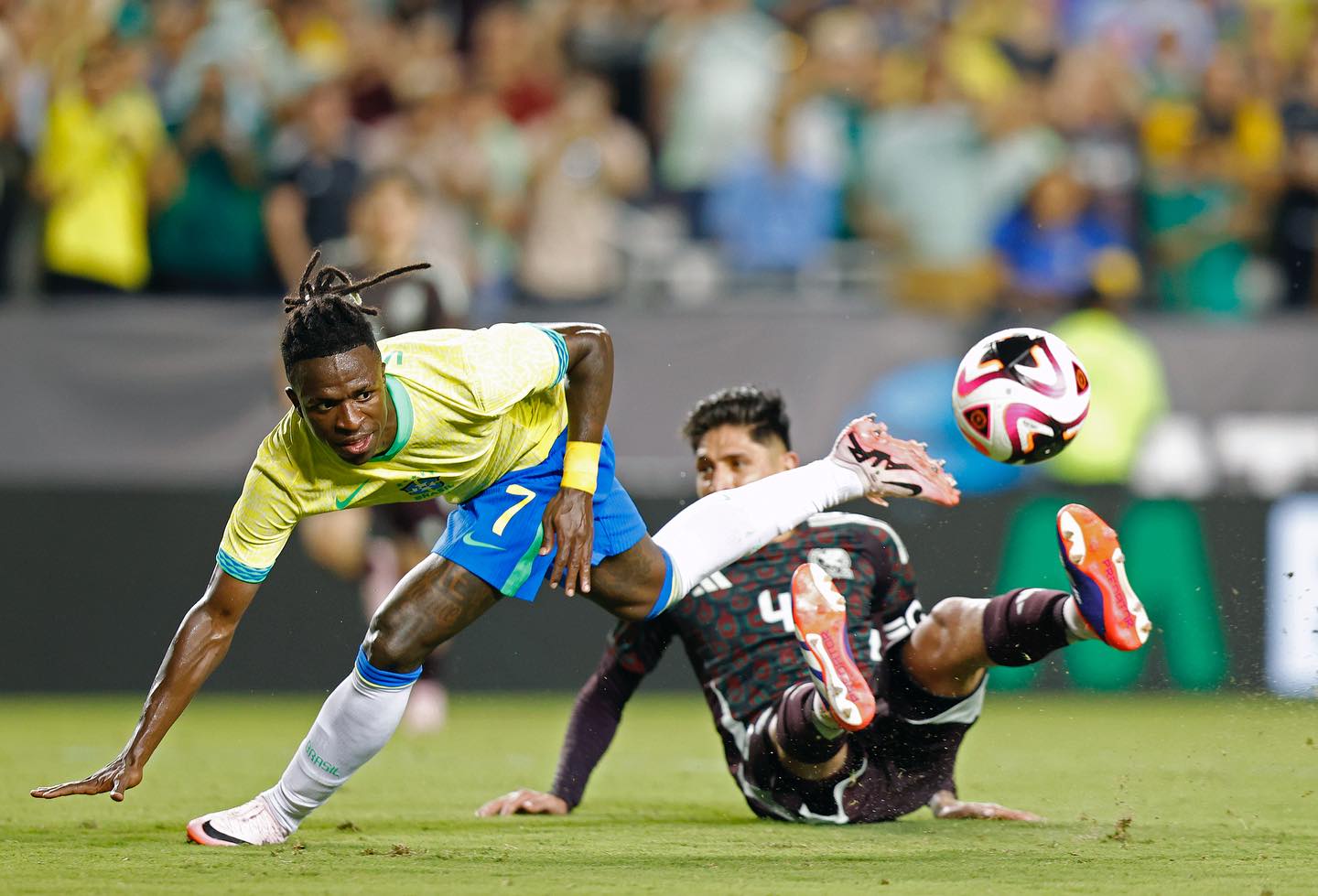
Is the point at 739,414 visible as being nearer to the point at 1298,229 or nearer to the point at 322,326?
the point at 322,326

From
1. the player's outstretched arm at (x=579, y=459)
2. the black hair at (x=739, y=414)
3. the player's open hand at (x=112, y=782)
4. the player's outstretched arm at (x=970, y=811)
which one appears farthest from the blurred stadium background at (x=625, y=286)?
the player's open hand at (x=112, y=782)

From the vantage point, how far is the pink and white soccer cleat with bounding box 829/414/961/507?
18.4ft

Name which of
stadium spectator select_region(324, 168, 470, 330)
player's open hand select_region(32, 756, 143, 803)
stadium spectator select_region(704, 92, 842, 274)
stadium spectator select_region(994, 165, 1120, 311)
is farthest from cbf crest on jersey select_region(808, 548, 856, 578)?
stadium spectator select_region(704, 92, 842, 274)

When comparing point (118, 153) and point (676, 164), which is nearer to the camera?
point (118, 153)

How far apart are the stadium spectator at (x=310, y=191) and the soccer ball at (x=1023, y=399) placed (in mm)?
5349

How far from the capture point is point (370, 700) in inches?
197

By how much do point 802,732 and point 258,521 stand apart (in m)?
1.56

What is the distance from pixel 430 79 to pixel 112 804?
6.34 m

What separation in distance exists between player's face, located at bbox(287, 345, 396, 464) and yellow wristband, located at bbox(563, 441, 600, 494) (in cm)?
62

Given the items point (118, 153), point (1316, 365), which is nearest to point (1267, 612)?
point (1316, 365)

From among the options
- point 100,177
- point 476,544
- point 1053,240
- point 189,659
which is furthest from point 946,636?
point 100,177

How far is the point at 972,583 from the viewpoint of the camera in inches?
262

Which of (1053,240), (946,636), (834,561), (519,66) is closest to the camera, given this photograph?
(946,636)

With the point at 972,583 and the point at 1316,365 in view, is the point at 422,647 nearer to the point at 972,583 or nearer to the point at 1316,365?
the point at 972,583
